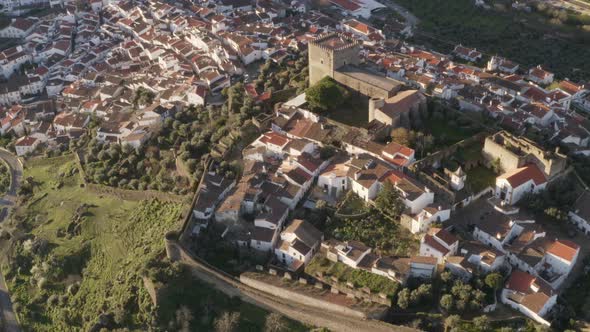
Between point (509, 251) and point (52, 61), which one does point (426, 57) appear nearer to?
point (509, 251)

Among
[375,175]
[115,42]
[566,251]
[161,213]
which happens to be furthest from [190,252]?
[115,42]

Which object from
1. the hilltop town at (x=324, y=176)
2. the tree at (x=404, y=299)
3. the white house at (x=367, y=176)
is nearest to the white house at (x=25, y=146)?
the hilltop town at (x=324, y=176)

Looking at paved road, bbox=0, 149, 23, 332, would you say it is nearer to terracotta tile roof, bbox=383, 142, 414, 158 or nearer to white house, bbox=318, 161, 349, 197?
white house, bbox=318, 161, 349, 197

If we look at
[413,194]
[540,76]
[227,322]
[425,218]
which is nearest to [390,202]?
[413,194]

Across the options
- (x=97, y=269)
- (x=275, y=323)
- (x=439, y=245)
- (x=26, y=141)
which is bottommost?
(x=26, y=141)

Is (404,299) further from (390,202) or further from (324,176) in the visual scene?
(324,176)

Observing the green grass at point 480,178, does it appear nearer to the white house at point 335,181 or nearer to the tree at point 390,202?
the tree at point 390,202

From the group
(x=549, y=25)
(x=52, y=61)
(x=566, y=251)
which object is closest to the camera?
(x=566, y=251)
